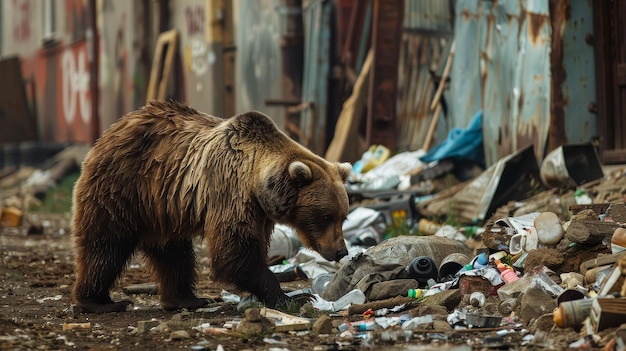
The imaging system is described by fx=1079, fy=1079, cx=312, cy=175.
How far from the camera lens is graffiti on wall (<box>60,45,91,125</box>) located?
23.6 meters

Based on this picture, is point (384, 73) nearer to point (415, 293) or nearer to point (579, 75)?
point (579, 75)

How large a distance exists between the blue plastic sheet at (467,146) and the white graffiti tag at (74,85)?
13.9 metres

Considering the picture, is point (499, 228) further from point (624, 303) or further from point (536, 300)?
point (624, 303)

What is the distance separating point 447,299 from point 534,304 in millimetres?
664

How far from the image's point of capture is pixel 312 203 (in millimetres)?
6617

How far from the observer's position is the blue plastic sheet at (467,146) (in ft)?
36.2

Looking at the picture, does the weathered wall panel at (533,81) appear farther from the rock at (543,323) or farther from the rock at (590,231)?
the rock at (543,323)

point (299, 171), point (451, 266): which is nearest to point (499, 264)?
point (451, 266)

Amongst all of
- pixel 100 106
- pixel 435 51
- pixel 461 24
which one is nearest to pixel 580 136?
pixel 461 24

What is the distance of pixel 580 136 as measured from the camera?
32.0ft

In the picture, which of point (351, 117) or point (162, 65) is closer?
point (351, 117)

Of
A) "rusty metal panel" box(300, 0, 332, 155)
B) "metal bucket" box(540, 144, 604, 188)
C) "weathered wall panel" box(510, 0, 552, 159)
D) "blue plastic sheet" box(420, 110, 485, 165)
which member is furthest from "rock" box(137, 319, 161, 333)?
"rusty metal panel" box(300, 0, 332, 155)

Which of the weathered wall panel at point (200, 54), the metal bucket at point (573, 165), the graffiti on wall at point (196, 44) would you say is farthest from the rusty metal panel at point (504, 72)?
the graffiti on wall at point (196, 44)

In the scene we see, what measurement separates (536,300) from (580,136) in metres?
4.54
